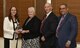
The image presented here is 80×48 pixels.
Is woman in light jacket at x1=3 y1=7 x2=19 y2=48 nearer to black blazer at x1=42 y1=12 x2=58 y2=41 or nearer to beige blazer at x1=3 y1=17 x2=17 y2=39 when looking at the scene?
beige blazer at x1=3 y1=17 x2=17 y2=39

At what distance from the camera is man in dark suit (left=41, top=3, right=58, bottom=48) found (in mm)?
5074

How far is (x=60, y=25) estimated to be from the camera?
199 inches

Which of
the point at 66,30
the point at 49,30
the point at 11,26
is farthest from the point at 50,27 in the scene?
the point at 11,26

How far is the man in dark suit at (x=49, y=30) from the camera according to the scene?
5.07 metres

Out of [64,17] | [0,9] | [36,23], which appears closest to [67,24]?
[64,17]

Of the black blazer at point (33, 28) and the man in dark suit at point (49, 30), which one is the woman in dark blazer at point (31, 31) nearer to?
the black blazer at point (33, 28)

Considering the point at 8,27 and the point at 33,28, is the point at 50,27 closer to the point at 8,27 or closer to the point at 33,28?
the point at 33,28

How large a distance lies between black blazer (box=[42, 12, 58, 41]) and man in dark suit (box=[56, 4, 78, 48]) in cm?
10

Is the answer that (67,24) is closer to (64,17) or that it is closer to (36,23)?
(64,17)

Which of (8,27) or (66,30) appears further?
(8,27)

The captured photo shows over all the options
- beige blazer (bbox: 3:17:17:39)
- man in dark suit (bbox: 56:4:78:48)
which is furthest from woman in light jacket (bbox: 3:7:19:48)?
man in dark suit (bbox: 56:4:78:48)

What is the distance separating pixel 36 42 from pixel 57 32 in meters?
0.51

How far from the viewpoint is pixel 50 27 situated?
16.6 ft

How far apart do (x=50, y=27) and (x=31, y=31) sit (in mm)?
400
